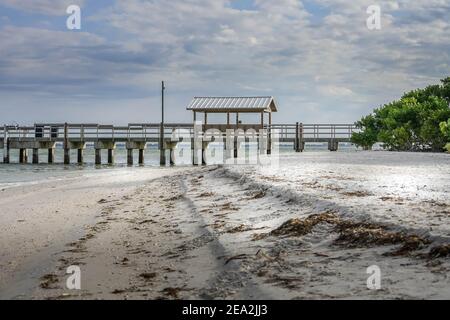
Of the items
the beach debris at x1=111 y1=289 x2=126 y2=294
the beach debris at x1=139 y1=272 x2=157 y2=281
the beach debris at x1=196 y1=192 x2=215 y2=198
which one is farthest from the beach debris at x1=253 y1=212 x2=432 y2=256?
the beach debris at x1=196 y1=192 x2=215 y2=198

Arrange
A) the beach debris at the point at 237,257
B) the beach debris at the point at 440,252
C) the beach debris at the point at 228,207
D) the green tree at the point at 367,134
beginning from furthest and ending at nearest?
1. the green tree at the point at 367,134
2. the beach debris at the point at 228,207
3. the beach debris at the point at 237,257
4. the beach debris at the point at 440,252

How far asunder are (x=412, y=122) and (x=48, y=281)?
87.4ft

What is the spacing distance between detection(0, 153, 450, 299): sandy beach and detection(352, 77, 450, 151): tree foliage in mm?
16372

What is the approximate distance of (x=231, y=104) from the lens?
38.3 metres

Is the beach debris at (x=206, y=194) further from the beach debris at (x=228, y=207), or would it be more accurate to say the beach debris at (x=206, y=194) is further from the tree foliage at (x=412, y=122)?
the tree foliage at (x=412, y=122)

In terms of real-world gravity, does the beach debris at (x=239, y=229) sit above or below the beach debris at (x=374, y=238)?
below

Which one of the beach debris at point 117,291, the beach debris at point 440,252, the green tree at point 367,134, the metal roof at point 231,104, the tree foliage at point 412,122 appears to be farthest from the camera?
the metal roof at point 231,104

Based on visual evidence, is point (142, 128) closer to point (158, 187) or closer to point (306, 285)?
point (158, 187)

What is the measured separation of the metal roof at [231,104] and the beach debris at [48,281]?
3149 cm

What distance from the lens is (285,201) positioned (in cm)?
1005

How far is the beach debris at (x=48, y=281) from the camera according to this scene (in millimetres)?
5908

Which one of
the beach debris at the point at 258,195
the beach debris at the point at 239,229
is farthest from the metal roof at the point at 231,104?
the beach debris at the point at 239,229

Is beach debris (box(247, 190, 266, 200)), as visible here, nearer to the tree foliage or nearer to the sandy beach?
the sandy beach
